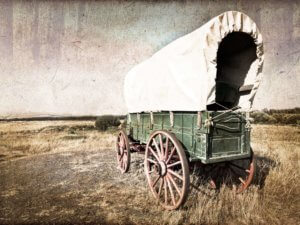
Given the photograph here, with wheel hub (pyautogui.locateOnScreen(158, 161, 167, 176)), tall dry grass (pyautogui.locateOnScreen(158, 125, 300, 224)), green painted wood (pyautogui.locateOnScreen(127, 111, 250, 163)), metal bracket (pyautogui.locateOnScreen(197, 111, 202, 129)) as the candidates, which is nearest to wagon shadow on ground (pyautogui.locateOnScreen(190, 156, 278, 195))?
tall dry grass (pyautogui.locateOnScreen(158, 125, 300, 224))

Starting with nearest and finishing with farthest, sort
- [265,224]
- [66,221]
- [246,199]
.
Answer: [265,224]
[66,221]
[246,199]

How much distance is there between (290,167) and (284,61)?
8.51 feet

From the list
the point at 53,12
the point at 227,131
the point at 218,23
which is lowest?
the point at 227,131

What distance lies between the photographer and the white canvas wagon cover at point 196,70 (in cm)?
298

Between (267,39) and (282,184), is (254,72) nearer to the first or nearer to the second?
(267,39)

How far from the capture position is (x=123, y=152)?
19.5 feet

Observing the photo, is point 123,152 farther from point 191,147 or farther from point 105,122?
point 105,122

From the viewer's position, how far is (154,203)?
3668 millimetres

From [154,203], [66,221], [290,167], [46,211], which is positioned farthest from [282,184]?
[46,211]

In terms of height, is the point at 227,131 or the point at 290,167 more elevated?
Result: the point at 227,131

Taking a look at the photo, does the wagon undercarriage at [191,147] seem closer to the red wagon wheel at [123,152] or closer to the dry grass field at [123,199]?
the dry grass field at [123,199]

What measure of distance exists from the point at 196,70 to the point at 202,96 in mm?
414

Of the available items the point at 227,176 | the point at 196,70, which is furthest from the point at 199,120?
the point at 227,176

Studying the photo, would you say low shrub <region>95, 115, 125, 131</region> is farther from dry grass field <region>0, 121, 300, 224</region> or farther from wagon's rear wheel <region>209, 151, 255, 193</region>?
wagon's rear wheel <region>209, 151, 255, 193</region>
